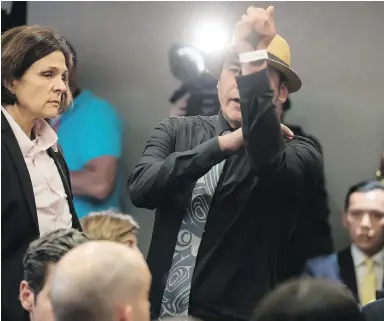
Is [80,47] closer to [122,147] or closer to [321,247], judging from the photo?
[122,147]

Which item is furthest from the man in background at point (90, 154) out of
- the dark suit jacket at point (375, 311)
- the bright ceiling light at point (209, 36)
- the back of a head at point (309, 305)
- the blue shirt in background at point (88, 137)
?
the back of a head at point (309, 305)

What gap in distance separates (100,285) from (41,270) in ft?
1.05

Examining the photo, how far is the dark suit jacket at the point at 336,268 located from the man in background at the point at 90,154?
1.87 feet

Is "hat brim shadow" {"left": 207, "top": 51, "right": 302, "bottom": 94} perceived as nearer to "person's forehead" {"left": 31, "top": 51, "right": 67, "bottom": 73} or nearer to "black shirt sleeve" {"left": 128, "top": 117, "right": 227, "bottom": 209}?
"black shirt sleeve" {"left": 128, "top": 117, "right": 227, "bottom": 209}

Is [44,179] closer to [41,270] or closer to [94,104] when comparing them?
[41,270]

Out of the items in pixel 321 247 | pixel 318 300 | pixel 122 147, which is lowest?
pixel 321 247

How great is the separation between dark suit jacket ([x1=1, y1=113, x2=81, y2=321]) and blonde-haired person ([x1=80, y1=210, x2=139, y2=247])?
0.51m

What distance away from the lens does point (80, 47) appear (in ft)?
8.23

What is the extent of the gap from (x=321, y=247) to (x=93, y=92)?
0.81 m

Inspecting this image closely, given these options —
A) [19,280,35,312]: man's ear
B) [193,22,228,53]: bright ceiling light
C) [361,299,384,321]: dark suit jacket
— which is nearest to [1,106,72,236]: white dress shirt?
[19,280,35,312]: man's ear

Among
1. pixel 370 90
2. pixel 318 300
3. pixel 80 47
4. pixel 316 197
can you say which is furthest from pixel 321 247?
pixel 318 300

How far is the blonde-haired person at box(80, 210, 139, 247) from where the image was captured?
2.16m

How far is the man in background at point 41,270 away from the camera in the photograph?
1.55 m

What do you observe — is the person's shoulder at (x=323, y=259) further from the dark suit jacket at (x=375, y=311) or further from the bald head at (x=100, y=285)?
the bald head at (x=100, y=285)
